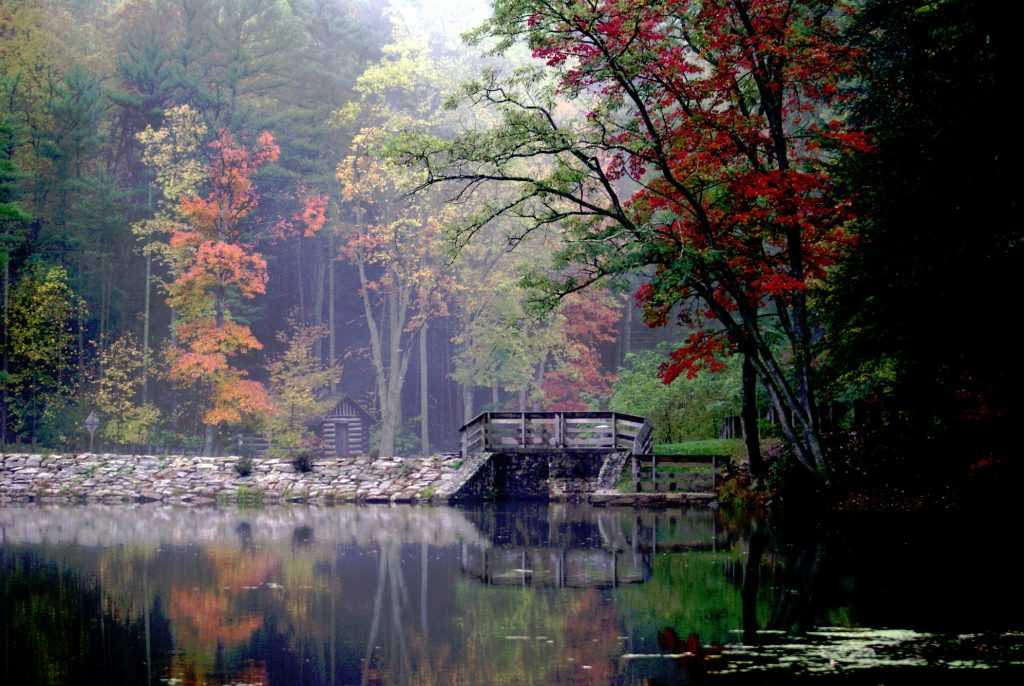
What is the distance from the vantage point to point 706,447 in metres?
33.2

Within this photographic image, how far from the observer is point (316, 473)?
3359 cm

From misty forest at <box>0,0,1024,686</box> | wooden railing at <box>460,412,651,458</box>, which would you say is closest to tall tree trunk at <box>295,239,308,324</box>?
misty forest at <box>0,0,1024,686</box>

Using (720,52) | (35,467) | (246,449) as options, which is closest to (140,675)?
(720,52)

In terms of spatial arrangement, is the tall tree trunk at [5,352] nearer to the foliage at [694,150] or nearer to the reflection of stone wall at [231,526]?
the reflection of stone wall at [231,526]

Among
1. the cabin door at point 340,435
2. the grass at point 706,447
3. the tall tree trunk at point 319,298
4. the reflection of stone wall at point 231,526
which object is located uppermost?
the tall tree trunk at point 319,298

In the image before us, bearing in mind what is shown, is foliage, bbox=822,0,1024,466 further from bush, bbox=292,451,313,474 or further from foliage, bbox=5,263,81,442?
foliage, bbox=5,263,81,442

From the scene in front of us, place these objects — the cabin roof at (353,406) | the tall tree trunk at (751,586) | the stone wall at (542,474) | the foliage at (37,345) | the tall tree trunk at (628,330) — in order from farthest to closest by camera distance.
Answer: the cabin roof at (353,406) < the tall tree trunk at (628,330) < the foliage at (37,345) < the stone wall at (542,474) < the tall tree trunk at (751,586)

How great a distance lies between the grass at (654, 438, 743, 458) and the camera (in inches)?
1274

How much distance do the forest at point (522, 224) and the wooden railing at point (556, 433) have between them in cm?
248

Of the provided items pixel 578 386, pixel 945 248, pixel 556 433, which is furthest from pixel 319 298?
pixel 945 248

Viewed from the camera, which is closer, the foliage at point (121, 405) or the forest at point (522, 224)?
the forest at point (522, 224)

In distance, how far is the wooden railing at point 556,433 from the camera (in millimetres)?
32094

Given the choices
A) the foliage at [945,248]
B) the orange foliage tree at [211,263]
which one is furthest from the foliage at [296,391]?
the foliage at [945,248]

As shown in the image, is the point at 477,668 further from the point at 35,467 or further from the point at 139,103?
the point at 139,103
